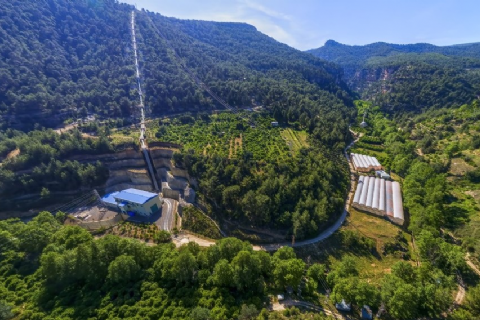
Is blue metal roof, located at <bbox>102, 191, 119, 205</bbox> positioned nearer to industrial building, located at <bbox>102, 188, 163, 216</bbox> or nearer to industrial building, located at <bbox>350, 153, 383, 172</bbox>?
industrial building, located at <bbox>102, 188, 163, 216</bbox>

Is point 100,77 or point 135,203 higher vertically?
point 100,77

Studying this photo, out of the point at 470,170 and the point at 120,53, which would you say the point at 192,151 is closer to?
the point at 470,170

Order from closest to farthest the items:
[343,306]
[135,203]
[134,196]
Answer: [343,306] < [135,203] < [134,196]

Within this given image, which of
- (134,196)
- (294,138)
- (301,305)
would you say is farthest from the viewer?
(294,138)

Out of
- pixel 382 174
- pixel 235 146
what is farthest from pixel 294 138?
pixel 382 174

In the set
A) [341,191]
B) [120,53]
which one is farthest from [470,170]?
[120,53]

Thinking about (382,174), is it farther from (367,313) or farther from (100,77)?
(100,77)
